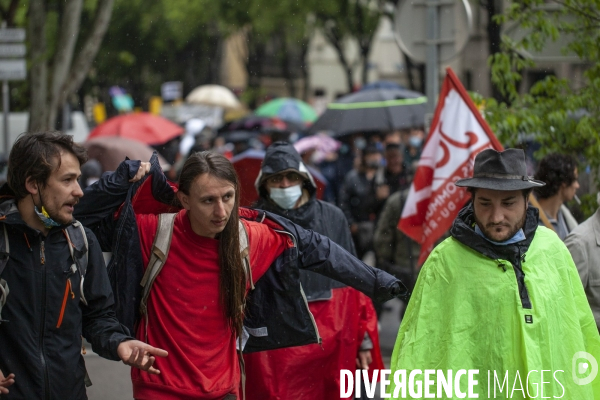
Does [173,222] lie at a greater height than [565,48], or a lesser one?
lesser

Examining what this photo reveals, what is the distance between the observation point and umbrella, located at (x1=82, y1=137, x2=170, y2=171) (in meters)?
12.2

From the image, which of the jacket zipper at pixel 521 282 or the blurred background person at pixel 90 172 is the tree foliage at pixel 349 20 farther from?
the jacket zipper at pixel 521 282

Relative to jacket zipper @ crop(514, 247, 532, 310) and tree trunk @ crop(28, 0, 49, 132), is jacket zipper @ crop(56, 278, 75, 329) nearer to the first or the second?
jacket zipper @ crop(514, 247, 532, 310)

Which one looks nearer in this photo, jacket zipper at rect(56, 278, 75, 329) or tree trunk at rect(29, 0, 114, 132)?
jacket zipper at rect(56, 278, 75, 329)

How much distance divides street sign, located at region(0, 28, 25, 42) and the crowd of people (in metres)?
9.06

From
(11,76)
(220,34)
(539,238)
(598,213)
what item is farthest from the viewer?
(220,34)

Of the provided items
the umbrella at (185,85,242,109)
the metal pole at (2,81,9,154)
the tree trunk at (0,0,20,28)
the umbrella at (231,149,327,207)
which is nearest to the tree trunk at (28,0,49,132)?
the metal pole at (2,81,9,154)

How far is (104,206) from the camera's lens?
14.7 ft

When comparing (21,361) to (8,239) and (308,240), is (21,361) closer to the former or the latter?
(8,239)

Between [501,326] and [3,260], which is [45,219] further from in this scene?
[501,326]

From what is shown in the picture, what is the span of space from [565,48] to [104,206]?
3893 mm

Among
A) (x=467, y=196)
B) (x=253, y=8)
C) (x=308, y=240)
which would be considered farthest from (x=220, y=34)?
(x=308, y=240)

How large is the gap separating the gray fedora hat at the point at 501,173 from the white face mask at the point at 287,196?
1.87 meters

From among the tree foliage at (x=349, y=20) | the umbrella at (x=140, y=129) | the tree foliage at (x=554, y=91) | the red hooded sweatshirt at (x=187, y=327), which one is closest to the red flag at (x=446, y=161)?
the tree foliage at (x=554, y=91)
